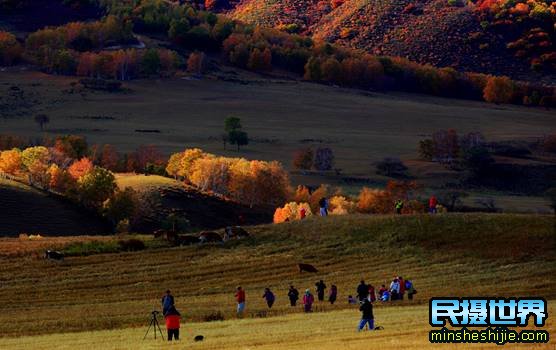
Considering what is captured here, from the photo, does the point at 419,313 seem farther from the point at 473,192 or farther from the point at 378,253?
the point at 473,192

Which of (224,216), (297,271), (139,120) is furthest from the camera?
(139,120)

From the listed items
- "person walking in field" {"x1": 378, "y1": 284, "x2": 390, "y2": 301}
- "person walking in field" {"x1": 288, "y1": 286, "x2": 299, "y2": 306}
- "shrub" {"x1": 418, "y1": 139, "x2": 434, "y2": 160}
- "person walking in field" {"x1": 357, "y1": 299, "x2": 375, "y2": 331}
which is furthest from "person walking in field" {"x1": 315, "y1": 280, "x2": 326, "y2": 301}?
"shrub" {"x1": 418, "y1": 139, "x2": 434, "y2": 160}

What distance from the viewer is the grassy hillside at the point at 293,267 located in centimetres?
5059

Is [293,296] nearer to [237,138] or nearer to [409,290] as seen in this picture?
[409,290]

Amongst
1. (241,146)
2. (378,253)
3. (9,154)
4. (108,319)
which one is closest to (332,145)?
(241,146)

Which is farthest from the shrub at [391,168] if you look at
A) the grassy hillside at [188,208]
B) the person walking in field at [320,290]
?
the person walking in field at [320,290]

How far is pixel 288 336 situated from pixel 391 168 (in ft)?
365

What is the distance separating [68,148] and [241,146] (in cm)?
3199

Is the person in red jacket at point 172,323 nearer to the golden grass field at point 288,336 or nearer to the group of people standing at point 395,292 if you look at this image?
the golden grass field at point 288,336

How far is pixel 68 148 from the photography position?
142125 millimetres

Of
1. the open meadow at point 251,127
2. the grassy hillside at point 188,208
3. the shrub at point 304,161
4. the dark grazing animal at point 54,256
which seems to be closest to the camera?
the dark grazing animal at point 54,256

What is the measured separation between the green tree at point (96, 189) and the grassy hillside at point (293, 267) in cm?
4280

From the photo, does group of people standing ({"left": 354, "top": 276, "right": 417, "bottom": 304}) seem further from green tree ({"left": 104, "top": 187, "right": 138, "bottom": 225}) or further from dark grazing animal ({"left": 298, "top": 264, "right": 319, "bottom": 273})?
green tree ({"left": 104, "top": 187, "right": 138, "bottom": 225})

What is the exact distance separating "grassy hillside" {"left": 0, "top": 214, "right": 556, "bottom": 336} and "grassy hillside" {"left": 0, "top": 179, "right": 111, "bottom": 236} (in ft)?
107
